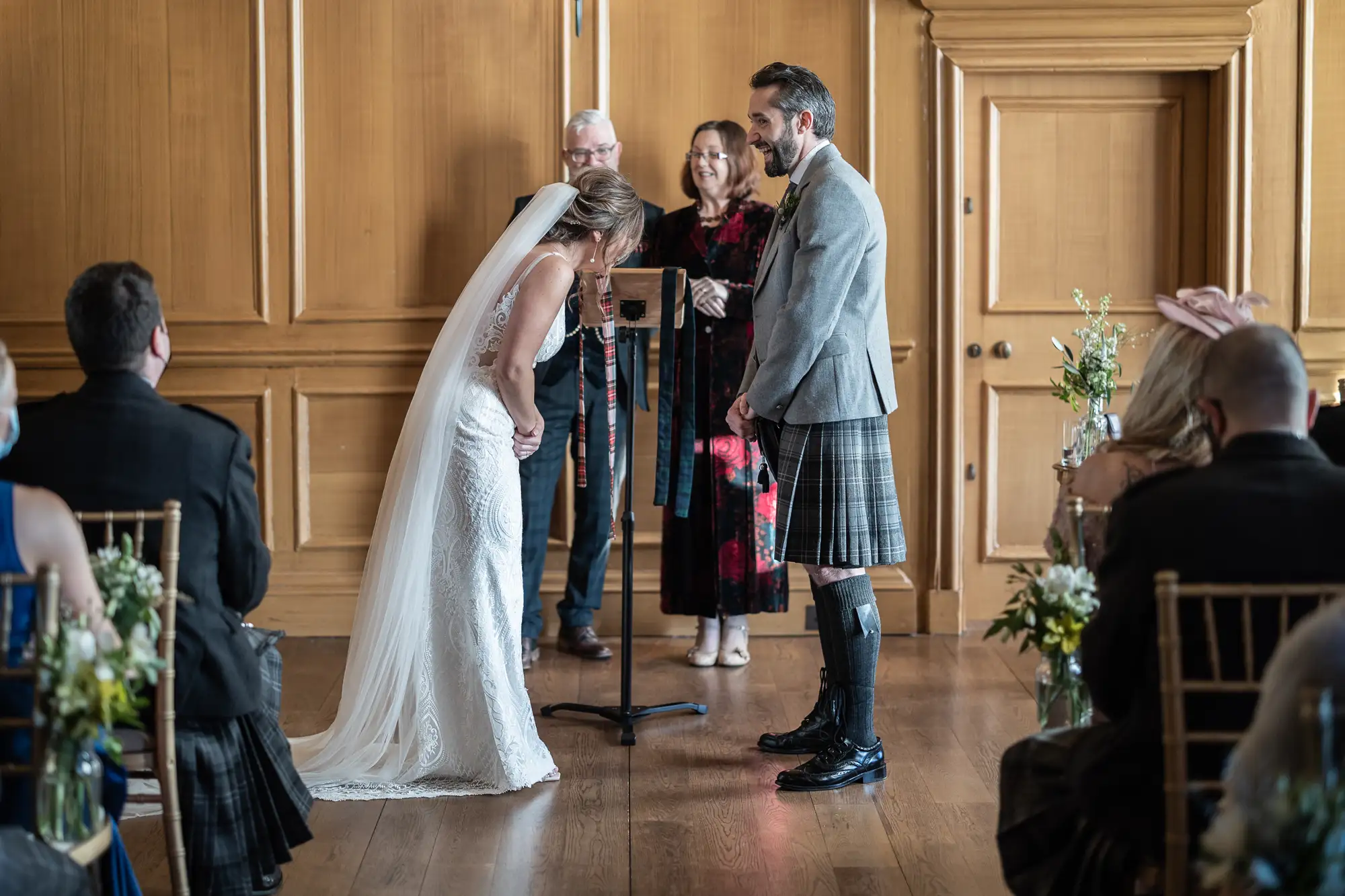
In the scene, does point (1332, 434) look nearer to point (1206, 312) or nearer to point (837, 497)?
point (1206, 312)

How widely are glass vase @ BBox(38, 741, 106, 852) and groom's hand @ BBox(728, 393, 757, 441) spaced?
206cm

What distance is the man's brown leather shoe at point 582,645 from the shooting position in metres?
5.08

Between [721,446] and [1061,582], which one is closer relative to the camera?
[1061,582]

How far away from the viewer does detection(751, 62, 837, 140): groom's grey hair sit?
373cm

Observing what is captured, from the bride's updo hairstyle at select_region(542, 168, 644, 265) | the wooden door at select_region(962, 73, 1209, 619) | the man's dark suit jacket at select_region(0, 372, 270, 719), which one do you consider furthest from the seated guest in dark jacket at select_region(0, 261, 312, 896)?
the wooden door at select_region(962, 73, 1209, 619)

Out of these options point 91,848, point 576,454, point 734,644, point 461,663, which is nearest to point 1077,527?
point 91,848

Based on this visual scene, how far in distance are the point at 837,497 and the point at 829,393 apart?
0.88 feet

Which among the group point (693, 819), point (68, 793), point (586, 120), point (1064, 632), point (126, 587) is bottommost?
point (693, 819)

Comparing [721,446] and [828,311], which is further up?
[828,311]

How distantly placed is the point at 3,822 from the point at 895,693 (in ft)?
10.0

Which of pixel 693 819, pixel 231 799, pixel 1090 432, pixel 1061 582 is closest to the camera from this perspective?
pixel 1061 582

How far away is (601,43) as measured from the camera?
5.29 m

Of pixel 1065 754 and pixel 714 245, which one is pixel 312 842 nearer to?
pixel 1065 754

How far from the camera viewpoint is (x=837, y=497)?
362 cm
